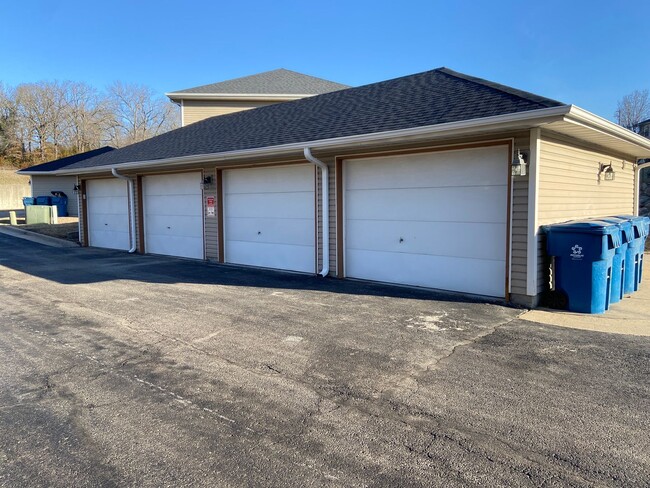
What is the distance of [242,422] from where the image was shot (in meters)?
3.31

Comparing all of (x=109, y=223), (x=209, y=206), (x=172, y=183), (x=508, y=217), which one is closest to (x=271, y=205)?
(x=209, y=206)

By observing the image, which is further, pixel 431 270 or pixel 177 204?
pixel 177 204

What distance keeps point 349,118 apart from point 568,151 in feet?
13.2

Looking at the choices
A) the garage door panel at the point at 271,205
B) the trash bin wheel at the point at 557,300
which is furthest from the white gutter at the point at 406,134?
the trash bin wheel at the point at 557,300

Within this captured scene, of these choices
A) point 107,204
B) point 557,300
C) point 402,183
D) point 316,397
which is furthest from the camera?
point 107,204

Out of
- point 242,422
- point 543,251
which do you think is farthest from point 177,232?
point 242,422

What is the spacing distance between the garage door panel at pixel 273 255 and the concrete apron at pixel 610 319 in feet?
15.8

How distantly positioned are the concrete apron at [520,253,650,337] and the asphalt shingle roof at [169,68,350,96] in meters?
15.1

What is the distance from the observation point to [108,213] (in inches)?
611

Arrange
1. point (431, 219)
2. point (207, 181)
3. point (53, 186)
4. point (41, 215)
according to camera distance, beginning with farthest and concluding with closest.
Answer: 1. point (53, 186)
2. point (41, 215)
3. point (207, 181)
4. point (431, 219)

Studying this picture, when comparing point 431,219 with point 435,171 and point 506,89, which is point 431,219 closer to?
point 435,171

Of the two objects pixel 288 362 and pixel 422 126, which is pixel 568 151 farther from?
pixel 288 362

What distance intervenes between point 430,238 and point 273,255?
4.03 metres

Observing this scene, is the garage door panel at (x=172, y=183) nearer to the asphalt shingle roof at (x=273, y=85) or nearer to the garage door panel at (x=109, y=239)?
the garage door panel at (x=109, y=239)
